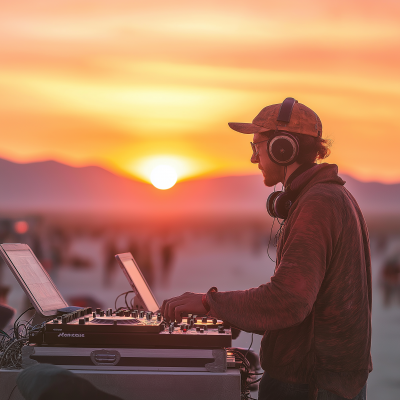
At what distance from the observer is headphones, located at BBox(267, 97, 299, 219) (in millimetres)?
1164

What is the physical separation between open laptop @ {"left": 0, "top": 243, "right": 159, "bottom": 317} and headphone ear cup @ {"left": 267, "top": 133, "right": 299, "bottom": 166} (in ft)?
2.31

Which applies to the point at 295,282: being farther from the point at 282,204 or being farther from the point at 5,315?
the point at 5,315

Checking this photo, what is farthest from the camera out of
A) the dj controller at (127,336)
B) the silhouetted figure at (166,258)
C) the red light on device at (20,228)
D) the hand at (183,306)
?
the silhouetted figure at (166,258)

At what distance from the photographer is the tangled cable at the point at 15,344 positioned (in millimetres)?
1219

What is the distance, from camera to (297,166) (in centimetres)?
122

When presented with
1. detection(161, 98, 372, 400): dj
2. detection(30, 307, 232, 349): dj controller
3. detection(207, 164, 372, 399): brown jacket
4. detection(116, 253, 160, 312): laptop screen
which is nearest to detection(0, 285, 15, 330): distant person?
detection(116, 253, 160, 312): laptop screen

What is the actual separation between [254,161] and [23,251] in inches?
31.0

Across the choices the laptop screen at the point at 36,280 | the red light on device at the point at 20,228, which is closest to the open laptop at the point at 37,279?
the laptop screen at the point at 36,280

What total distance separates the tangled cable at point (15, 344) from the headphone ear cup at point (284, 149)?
74 centimetres

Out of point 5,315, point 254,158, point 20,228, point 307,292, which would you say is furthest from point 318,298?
point 20,228

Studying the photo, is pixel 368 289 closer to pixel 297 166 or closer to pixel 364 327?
pixel 364 327

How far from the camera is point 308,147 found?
3.99 feet

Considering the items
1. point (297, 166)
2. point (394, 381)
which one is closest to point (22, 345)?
point (297, 166)

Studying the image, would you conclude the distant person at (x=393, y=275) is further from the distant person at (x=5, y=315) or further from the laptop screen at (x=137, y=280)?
the distant person at (x=5, y=315)
